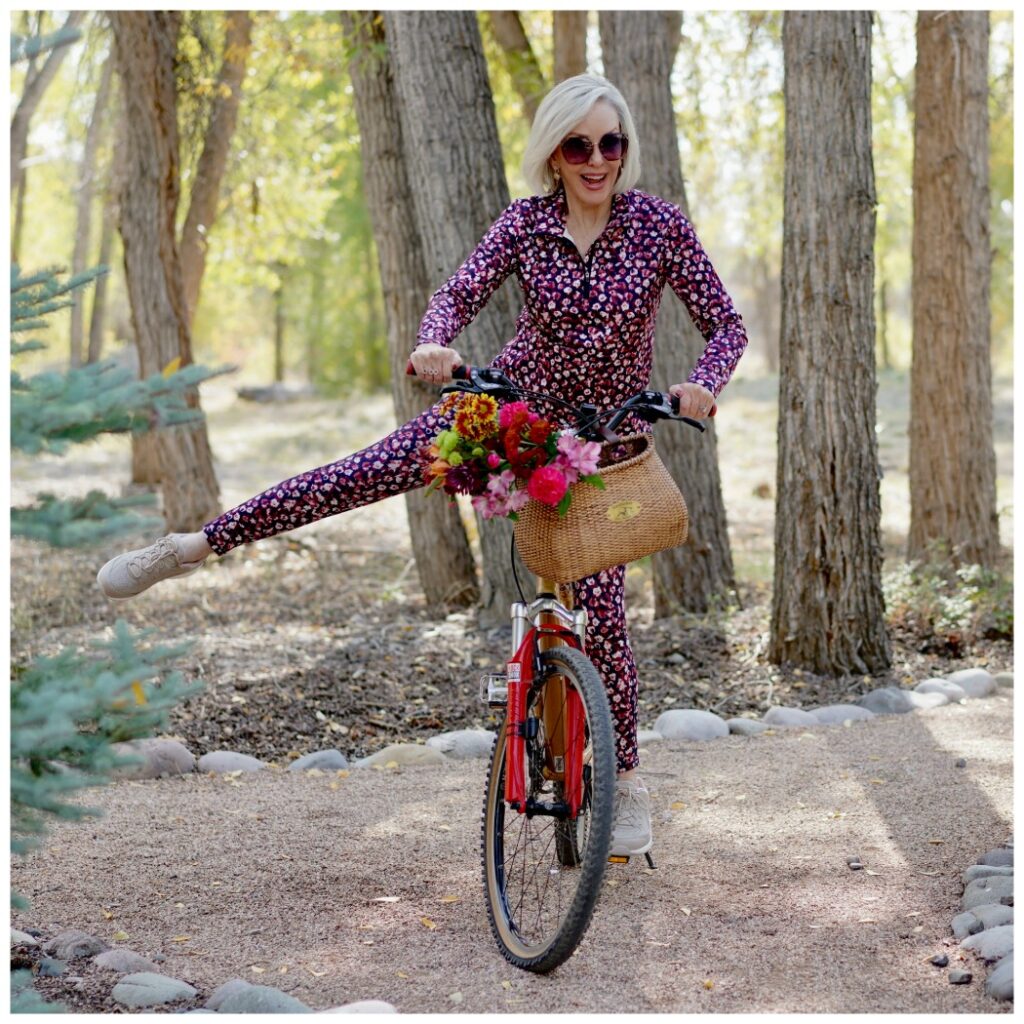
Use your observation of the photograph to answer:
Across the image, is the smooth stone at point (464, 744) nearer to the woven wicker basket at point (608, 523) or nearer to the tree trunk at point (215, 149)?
the woven wicker basket at point (608, 523)

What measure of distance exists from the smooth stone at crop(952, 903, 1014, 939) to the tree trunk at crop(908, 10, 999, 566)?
532cm

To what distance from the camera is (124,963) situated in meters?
3.06

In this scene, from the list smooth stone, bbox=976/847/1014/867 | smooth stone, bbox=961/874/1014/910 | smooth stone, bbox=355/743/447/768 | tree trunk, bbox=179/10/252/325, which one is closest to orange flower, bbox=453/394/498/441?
smooth stone, bbox=961/874/1014/910

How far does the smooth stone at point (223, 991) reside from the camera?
2814 millimetres

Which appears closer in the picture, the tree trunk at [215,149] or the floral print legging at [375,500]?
the floral print legging at [375,500]

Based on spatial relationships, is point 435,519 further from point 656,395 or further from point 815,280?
point 656,395

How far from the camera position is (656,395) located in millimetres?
3076

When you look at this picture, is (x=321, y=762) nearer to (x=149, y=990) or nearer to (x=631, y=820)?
(x=631, y=820)

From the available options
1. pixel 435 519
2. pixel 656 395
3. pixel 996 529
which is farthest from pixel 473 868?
pixel 996 529

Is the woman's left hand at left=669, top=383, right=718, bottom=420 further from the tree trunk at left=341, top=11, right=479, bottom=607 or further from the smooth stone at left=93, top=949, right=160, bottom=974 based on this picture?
the tree trunk at left=341, top=11, right=479, bottom=607

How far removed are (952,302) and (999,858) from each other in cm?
543

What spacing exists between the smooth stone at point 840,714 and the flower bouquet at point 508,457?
3.00 metres

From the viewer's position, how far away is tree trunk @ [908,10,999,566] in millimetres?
8305

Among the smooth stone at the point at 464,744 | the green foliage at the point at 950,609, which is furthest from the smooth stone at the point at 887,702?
the smooth stone at the point at 464,744
